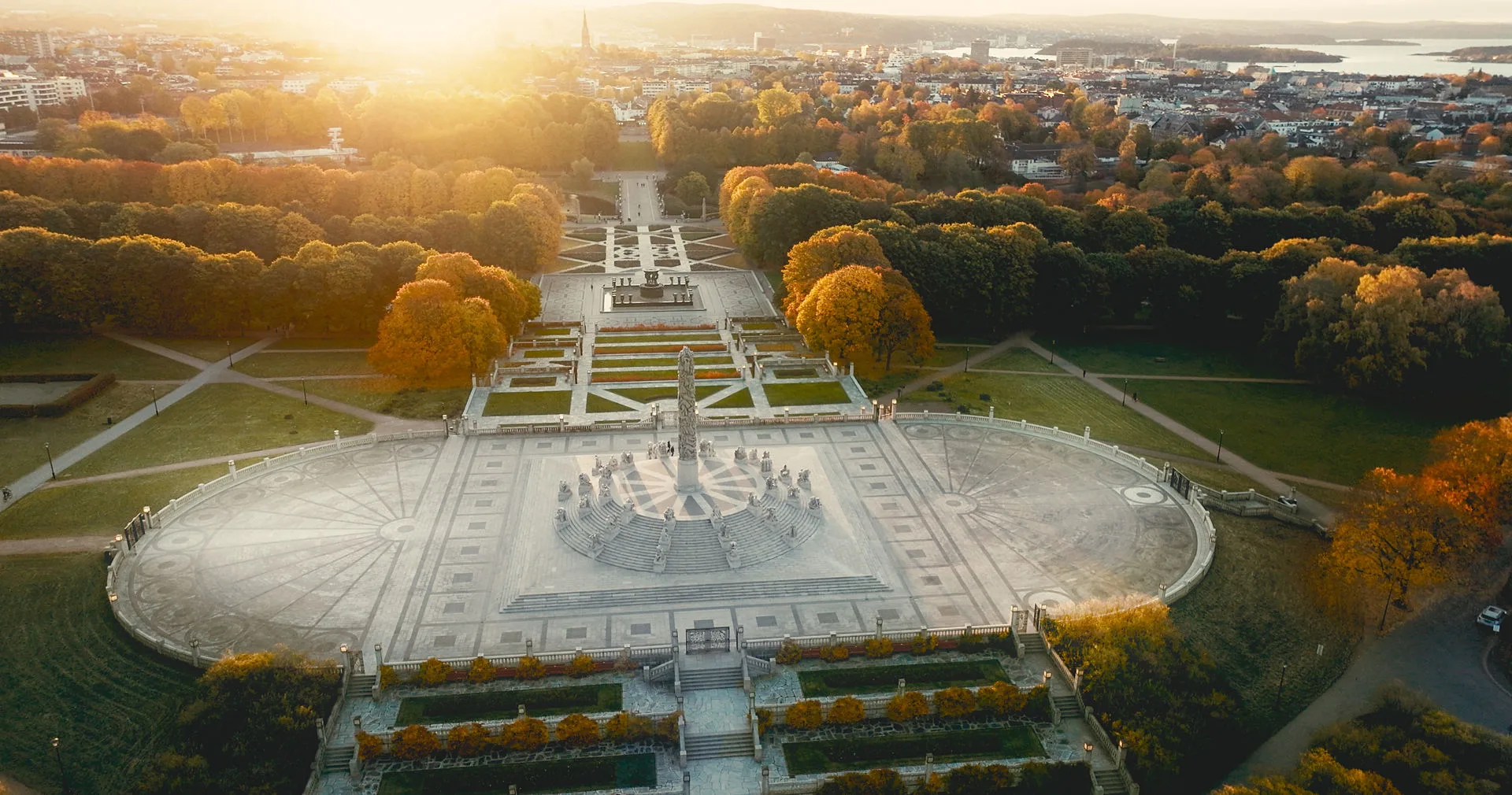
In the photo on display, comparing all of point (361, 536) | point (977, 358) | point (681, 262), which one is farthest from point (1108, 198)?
point (361, 536)

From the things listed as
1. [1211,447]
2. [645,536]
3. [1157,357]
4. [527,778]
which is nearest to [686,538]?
[645,536]

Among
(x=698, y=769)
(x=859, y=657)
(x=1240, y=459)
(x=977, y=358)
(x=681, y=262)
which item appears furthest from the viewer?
(x=681, y=262)

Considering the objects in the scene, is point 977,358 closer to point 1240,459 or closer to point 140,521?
point 1240,459

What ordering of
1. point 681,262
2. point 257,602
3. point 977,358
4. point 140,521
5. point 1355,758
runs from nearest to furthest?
point 1355,758 → point 257,602 → point 140,521 → point 977,358 → point 681,262

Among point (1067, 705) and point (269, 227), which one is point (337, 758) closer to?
point (1067, 705)

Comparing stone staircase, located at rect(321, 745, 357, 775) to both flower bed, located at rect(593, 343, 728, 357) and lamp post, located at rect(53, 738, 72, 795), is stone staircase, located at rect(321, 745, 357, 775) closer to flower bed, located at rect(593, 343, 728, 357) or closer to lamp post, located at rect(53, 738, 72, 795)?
lamp post, located at rect(53, 738, 72, 795)

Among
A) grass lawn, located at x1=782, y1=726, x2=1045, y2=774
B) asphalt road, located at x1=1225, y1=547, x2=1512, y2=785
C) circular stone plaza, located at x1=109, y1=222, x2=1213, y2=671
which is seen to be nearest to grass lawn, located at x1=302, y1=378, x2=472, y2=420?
circular stone plaza, located at x1=109, y1=222, x2=1213, y2=671
